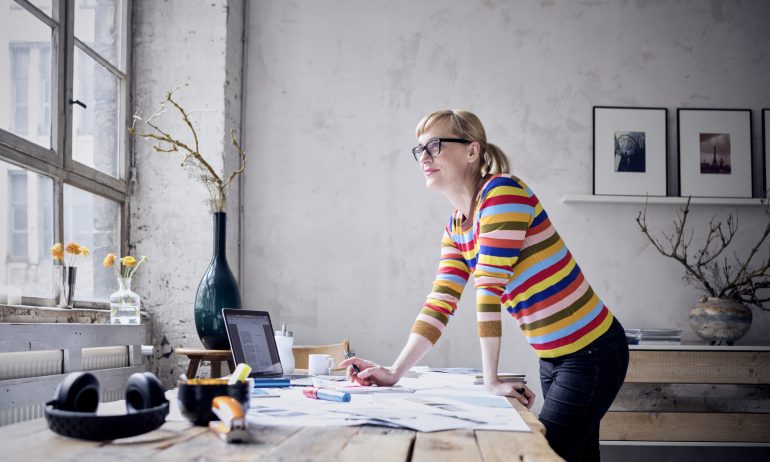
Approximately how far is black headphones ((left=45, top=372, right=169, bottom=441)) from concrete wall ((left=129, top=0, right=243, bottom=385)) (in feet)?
7.87

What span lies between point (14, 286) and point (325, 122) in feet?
6.29

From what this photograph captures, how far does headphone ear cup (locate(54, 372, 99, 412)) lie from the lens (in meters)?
1.09

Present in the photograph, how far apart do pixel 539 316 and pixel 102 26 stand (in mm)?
2635

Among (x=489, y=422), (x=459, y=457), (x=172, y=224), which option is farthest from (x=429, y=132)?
(x=172, y=224)

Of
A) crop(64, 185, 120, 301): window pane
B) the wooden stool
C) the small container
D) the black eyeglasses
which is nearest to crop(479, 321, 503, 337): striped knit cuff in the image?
the black eyeglasses

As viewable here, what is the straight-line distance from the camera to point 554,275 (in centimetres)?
178

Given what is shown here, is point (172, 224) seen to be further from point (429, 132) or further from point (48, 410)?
point (48, 410)

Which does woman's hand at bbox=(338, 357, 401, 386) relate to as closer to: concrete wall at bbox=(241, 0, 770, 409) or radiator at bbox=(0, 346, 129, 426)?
radiator at bbox=(0, 346, 129, 426)

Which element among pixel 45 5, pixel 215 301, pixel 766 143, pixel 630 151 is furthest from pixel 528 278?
→ pixel 766 143

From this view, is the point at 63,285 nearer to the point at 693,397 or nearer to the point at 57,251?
the point at 57,251

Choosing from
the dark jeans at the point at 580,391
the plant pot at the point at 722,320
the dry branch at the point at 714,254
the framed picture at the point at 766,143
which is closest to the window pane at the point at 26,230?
the dark jeans at the point at 580,391

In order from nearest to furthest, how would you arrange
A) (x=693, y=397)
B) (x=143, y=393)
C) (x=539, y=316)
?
(x=143, y=393) < (x=539, y=316) < (x=693, y=397)

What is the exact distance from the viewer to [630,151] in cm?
389

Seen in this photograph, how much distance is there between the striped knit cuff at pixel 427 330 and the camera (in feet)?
6.49
